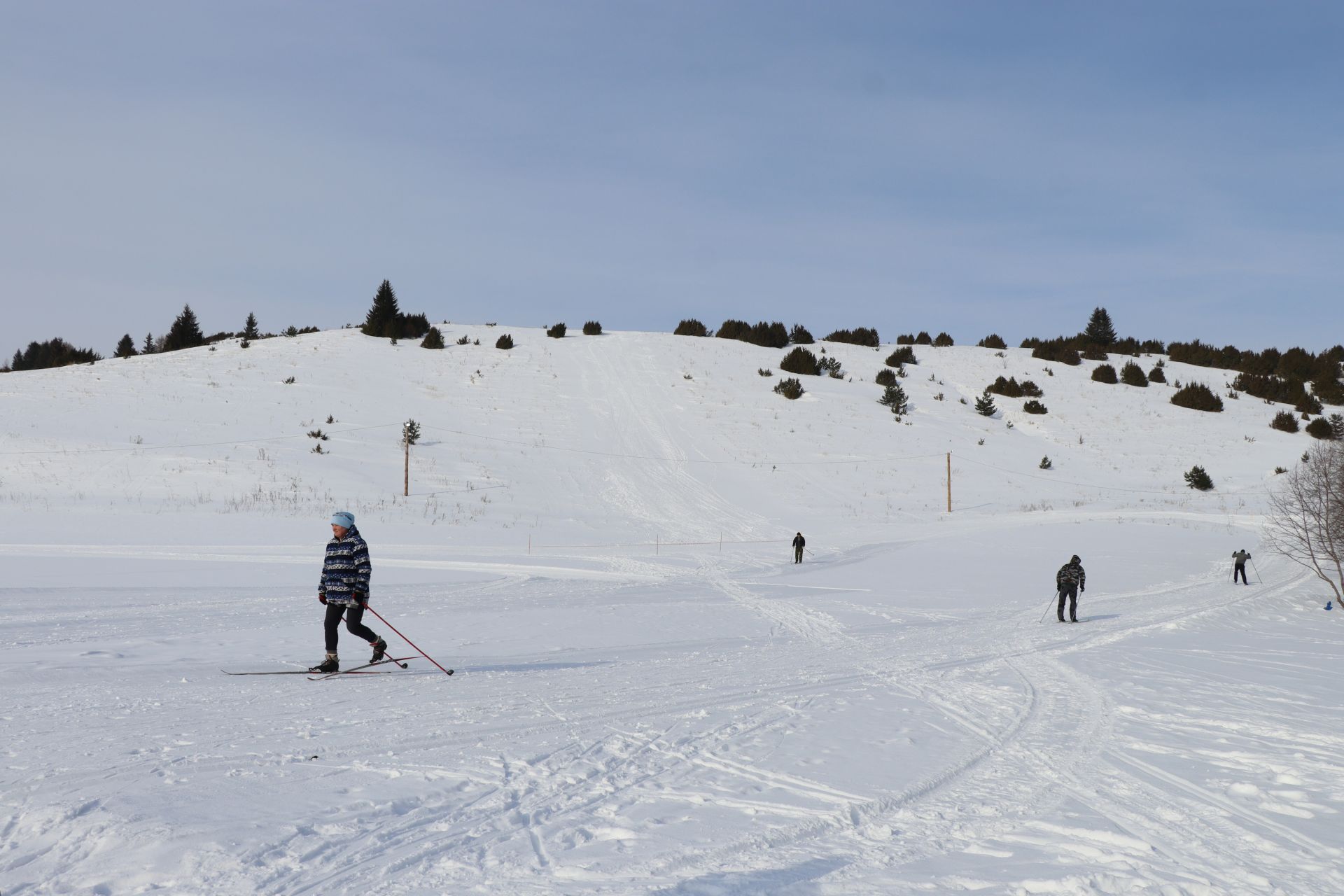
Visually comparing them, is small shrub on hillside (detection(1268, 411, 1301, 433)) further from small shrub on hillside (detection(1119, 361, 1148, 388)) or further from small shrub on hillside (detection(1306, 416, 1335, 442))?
small shrub on hillside (detection(1119, 361, 1148, 388))

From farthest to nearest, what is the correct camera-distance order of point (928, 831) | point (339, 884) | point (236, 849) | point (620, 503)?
point (620, 503) → point (928, 831) → point (236, 849) → point (339, 884)

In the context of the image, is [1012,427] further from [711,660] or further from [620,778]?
[620,778]

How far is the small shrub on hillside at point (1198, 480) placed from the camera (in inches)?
1581

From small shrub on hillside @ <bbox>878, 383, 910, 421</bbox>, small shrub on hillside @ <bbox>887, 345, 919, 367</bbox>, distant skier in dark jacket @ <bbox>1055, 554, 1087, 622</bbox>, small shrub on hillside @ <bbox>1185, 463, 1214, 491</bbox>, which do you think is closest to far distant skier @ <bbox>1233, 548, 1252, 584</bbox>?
distant skier in dark jacket @ <bbox>1055, 554, 1087, 622</bbox>

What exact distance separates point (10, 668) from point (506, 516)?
22.1 meters

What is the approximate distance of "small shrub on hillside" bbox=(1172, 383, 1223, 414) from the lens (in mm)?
51531

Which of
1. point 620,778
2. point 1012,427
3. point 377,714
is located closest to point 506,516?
point 377,714

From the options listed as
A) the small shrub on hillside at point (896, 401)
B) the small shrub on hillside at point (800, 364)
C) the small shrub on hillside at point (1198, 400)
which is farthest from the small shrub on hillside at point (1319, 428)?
the small shrub on hillside at point (800, 364)

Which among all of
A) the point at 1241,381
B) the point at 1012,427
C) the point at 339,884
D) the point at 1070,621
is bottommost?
the point at 1070,621

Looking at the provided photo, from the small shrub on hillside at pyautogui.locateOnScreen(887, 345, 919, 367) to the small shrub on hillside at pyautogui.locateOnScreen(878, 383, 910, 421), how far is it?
30.2 feet

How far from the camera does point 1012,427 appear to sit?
4869 centimetres

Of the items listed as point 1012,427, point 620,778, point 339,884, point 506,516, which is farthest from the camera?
point 1012,427

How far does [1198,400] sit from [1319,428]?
22.2 ft

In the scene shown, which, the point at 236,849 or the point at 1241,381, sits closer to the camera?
the point at 236,849
